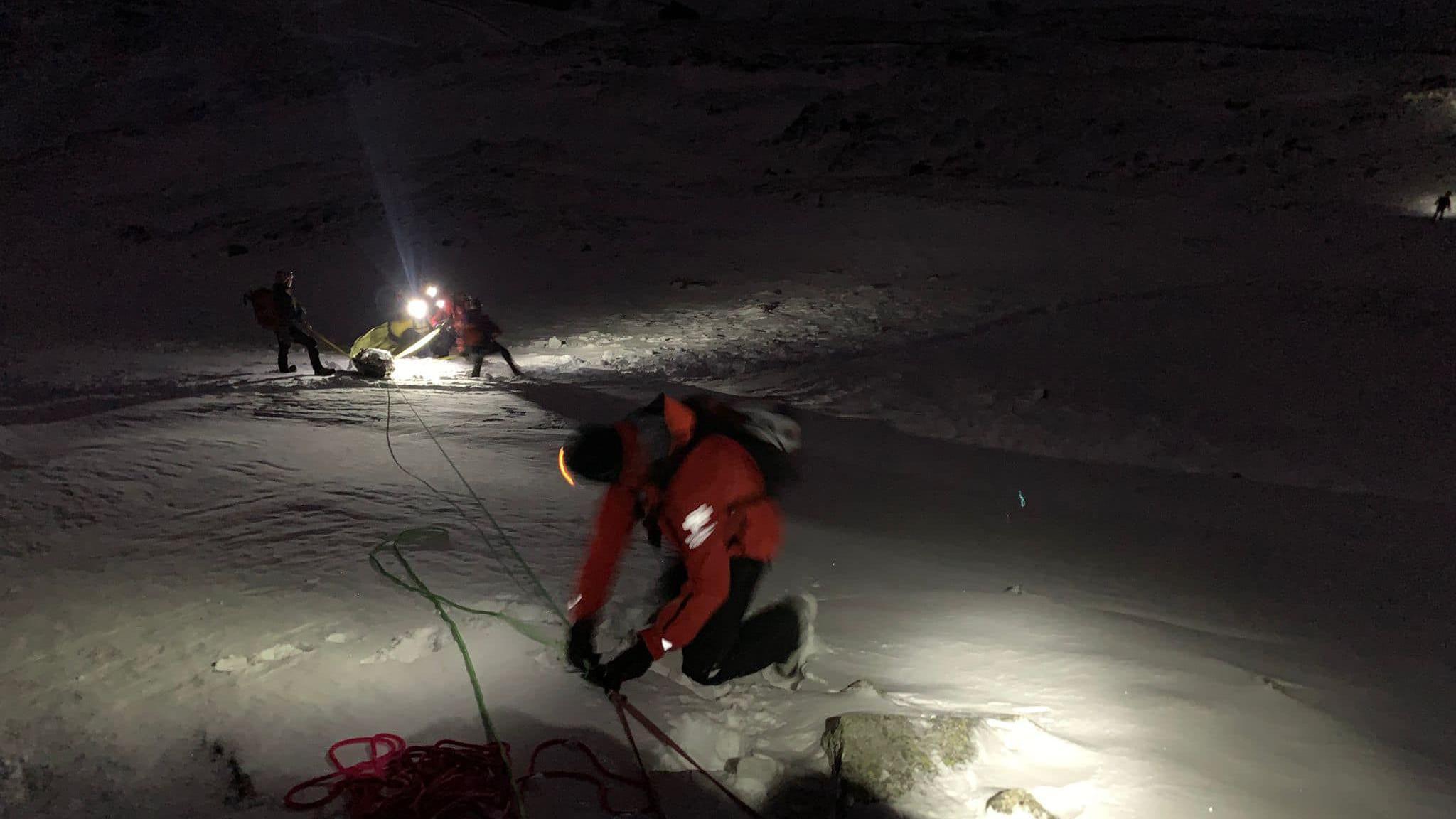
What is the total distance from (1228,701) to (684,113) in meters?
25.4

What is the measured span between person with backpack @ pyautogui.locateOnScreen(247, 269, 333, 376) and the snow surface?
648 mm

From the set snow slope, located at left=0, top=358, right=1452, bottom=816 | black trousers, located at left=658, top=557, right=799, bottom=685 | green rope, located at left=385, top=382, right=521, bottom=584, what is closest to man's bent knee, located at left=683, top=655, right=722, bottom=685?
black trousers, located at left=658, top=557, right=799, bottom=685

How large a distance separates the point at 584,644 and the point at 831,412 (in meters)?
6.43

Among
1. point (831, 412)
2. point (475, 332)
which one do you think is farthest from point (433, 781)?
point (475, 332)

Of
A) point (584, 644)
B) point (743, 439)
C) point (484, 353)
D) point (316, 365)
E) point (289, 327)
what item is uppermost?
point (743, 439)

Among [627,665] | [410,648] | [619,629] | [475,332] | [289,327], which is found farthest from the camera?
[475,332]

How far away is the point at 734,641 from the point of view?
3479 millimetres

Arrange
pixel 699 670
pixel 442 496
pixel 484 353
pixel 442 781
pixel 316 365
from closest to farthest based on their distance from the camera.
→ 1. pixel 442 781
2. pixel 699 670
3. pixel 442 496
4. pixel 316 365
5. pixel 484 353

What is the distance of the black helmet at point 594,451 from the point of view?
114 inches

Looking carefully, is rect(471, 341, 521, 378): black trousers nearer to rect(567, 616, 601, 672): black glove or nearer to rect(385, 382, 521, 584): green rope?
rect(385, 382, 521, 584): green rope

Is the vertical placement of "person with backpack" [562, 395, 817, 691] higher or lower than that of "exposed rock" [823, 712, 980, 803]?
higher

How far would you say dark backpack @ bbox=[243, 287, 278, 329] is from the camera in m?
9.76

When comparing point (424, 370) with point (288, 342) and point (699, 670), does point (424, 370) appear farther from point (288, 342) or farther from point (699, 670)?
point (699, 670)

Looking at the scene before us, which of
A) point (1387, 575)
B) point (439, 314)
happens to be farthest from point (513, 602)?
point (439, 314)
